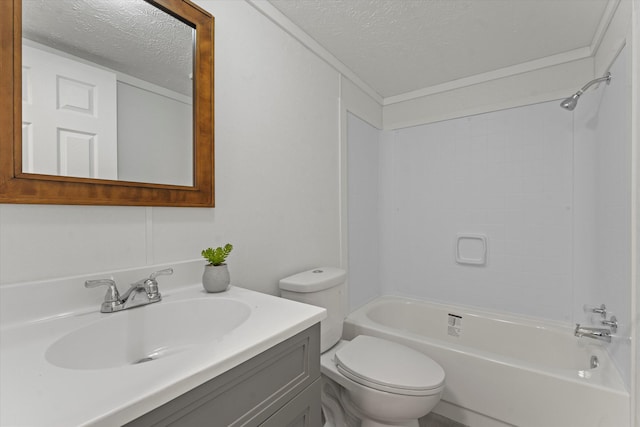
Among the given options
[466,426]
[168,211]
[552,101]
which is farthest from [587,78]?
[168,211]

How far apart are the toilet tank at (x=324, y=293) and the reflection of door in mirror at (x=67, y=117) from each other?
874 mm

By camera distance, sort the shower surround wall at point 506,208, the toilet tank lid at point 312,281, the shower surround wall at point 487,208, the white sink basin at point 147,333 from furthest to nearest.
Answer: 1. the shower surround wall at point 487,208
2. the shower surround wall at point 506,208
3. the toilet tank lid at point 312,281
4. the white sink basin at point 147,333

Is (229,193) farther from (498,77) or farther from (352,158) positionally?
(498,77)

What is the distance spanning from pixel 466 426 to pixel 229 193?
1779 millimetres

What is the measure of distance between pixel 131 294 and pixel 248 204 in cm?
60

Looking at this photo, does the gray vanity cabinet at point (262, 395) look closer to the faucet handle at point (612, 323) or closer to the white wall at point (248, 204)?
the white wall at point (248, 204)

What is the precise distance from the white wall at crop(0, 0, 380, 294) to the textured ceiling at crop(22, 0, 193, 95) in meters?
0.18

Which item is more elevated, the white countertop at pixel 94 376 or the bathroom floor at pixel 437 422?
the white countertop at pixel 94 376

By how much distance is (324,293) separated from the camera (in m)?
1.46

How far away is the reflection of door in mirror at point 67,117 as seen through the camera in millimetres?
749

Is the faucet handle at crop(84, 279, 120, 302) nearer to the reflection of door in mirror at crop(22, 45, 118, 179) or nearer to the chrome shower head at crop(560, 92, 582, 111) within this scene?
the reflection of door in mirror at crop(22, 45, 118, 179)

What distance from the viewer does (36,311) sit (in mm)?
733

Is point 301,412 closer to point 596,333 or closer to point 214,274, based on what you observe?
point 214,274

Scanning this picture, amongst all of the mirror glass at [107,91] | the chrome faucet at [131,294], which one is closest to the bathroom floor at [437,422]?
the chrome faucet at [131,294]
